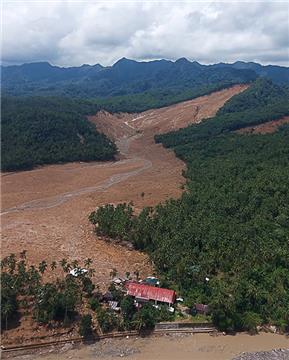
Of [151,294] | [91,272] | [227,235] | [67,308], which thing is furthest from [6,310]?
[227,235]

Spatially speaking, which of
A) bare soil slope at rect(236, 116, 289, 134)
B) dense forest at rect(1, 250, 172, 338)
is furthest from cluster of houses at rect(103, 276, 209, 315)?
bare soil slope at rect(236, 116, 289, 134)

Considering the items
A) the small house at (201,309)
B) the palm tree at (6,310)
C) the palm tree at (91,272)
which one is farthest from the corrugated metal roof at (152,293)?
the palm tree at (6,310)

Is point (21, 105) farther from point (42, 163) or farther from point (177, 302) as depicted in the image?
point (177, 302)

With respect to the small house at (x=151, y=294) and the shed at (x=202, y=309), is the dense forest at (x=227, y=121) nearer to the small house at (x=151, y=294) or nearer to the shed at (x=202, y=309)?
the small house at (x=151, y=294)

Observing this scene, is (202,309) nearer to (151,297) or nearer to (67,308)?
(151,297)

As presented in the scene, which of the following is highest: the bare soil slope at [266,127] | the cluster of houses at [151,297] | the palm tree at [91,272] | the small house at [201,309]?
the bare soil slope at [266,127]

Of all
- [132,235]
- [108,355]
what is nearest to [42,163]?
[132,235]

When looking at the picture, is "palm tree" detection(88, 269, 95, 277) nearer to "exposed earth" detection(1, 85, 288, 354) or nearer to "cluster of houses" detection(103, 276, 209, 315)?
"exposed earth" detection(1, 85, 288, 354)
